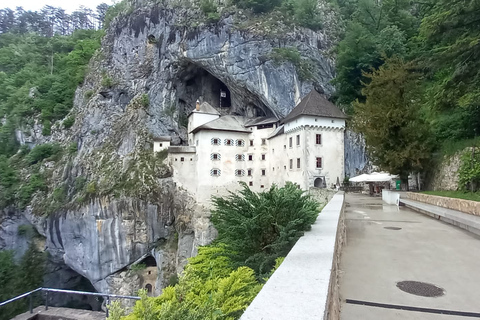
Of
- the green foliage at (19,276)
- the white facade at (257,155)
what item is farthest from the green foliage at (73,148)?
the white facade at (257,155)

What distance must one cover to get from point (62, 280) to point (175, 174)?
20.8m

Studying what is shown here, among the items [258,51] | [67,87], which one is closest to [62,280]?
[67,87]

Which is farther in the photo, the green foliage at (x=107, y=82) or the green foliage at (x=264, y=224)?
the green foliage at (x=107, y=82)

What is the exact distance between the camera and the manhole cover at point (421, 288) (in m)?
3.64

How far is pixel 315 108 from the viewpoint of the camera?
29500mm

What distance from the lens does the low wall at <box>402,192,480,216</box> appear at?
28.6 ft

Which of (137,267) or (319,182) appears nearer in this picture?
(319,182)

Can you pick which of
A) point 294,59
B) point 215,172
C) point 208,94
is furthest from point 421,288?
point 208,94

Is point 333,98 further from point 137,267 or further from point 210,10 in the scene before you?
point 137,267

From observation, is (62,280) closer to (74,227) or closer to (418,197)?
(74,227)

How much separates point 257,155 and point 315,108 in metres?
9.20

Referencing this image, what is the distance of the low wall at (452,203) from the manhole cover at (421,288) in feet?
21.0

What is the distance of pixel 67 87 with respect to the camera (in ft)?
157

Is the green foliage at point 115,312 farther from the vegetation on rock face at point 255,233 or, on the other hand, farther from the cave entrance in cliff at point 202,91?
the cave entrance in cliff at point 202,91
